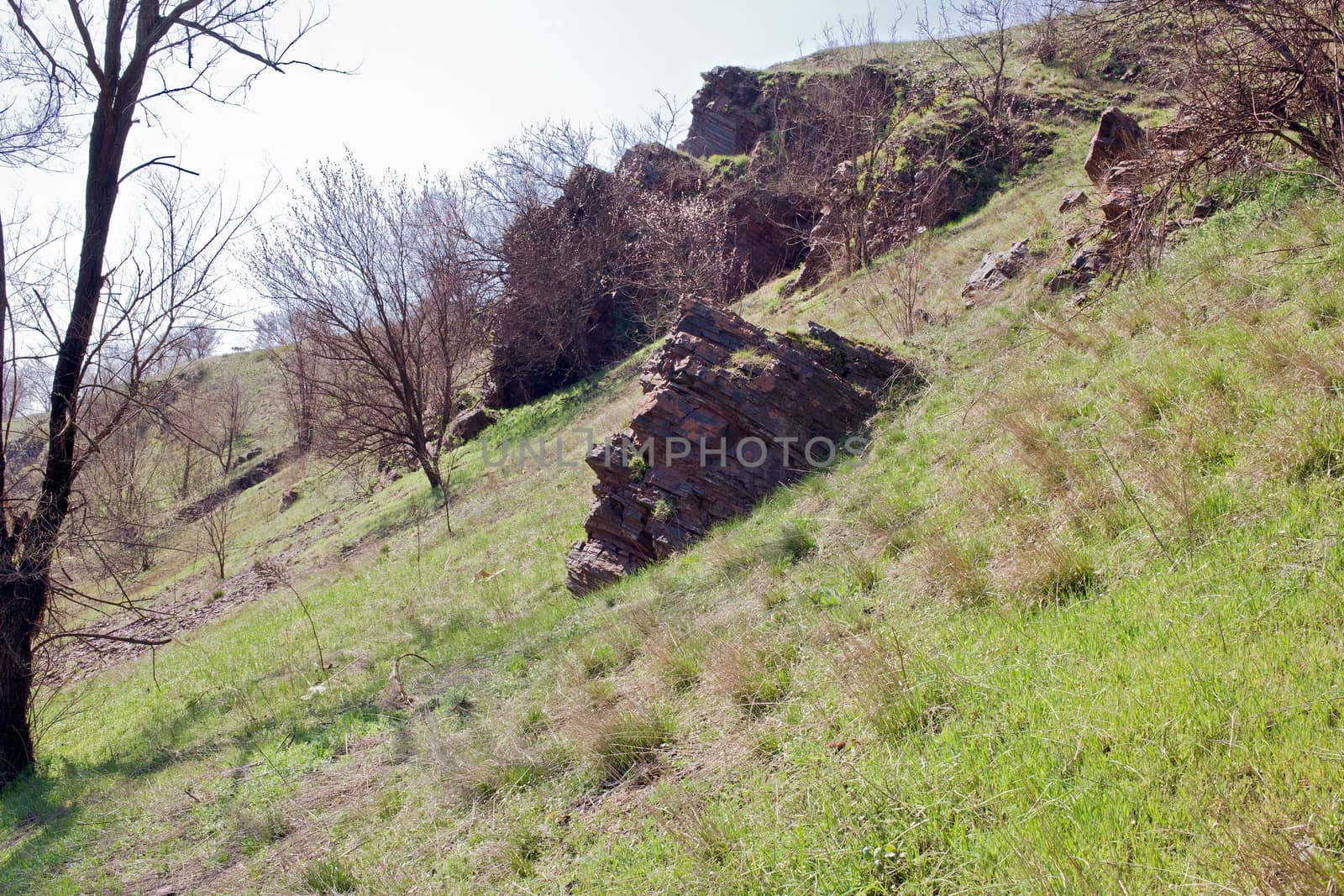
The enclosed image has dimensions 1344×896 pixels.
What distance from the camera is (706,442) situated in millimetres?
8562

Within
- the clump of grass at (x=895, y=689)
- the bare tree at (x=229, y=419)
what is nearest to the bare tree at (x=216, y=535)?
the bare tree at (x=229, y=419)

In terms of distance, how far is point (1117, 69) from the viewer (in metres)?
24.9

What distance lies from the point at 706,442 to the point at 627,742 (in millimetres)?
5102

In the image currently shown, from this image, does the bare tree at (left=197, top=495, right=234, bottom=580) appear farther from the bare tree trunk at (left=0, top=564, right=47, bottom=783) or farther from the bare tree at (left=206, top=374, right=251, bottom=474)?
the bare tree at (left=206, top=374, right=251, bottom=474)

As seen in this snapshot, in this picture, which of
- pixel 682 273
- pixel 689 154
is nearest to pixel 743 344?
pixel 682 273

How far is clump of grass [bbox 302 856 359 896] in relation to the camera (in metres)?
3.49

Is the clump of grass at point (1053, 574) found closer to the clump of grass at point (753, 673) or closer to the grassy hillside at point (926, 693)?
the grassy hillside at point (926, 693)

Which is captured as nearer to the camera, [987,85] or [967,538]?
[967,538]

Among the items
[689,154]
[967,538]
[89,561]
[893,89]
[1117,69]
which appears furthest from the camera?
[689,154]

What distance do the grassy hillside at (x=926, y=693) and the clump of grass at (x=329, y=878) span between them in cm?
3

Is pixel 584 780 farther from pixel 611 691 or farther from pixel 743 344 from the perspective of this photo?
pixel 743 344

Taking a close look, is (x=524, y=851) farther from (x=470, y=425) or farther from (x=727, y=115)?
(x=727, y=115)

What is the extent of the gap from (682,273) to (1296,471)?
777 inches

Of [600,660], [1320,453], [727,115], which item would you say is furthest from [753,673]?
[727,115]
